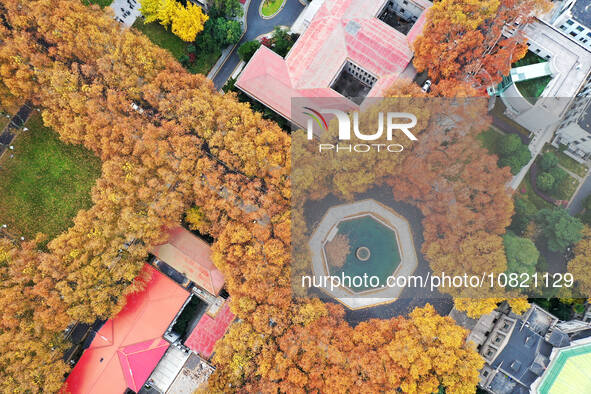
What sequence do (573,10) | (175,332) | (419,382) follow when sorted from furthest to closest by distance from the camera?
(175,332) < (573,10) < (419,382)

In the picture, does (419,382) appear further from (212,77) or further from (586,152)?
(212,77)

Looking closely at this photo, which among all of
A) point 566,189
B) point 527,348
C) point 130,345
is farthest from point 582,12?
point 130,345

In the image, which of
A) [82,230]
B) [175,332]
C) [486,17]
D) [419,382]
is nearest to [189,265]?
[175,332]

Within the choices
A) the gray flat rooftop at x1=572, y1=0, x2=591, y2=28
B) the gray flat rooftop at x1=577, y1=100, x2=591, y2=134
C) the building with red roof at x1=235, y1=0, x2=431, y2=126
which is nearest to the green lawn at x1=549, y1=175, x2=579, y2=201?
the gray flat rooftop at x1=577, y1=100, x2=591, y2=134

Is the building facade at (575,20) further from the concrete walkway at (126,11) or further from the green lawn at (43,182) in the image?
the green lawn at (43,182)

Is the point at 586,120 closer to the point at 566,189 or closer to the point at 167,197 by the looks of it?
the point at 566,189

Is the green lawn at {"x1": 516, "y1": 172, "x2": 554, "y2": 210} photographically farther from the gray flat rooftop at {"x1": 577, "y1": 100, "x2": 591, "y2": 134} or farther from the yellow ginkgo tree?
the yellow ginkgo tree
